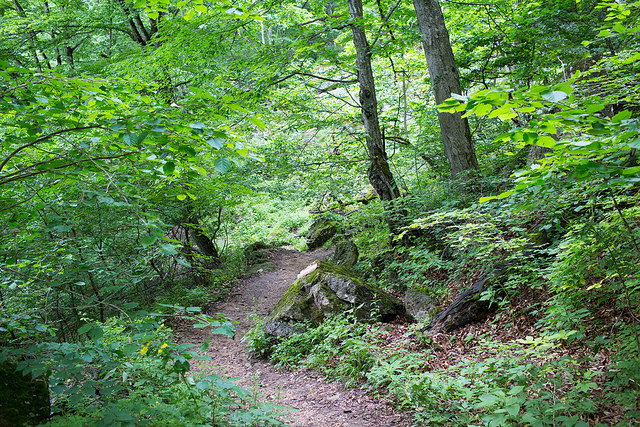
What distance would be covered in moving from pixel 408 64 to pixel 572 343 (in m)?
8.40

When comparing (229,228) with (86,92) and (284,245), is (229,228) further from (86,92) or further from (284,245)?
(86,92)

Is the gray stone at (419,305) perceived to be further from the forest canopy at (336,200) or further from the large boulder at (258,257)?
the large boulder at (258,257)

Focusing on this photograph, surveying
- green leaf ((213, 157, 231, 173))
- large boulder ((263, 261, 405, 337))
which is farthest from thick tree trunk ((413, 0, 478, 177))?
green leaf ((213, 157, 231, 173))

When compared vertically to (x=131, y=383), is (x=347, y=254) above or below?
below

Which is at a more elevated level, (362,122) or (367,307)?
(362,122)

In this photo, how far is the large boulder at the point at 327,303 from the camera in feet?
19.5

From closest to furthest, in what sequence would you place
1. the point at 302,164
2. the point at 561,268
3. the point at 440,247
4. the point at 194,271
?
the point at 561,268, the point at 440,247, the point at 302,164, the point at 194,271

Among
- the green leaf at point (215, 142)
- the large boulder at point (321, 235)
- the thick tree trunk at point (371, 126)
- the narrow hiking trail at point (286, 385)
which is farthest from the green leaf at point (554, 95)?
the large boulder at point (321, 235)

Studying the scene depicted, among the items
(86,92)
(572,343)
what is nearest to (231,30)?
(86,92)

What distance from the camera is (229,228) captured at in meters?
15.4

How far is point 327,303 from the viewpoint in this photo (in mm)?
6199

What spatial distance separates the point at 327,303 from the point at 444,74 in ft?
13.9

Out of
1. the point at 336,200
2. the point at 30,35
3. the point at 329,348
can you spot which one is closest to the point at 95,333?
the point at 329,348

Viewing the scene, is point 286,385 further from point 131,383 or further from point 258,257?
point 258,257
